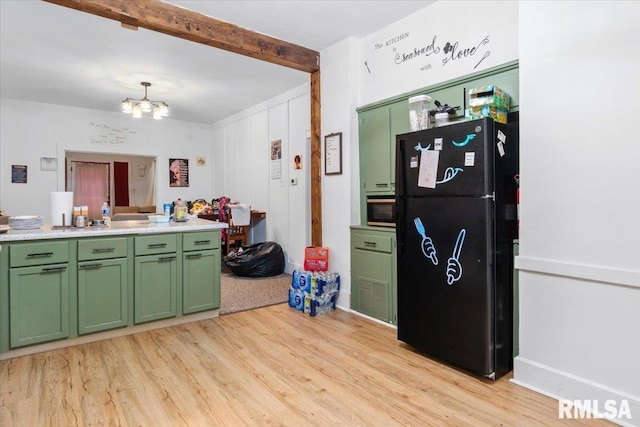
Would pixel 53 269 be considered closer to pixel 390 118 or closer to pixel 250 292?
pixel 250 292

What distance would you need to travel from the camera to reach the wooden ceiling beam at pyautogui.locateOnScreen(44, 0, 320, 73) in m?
2.85

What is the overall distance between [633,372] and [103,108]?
7.61 metres

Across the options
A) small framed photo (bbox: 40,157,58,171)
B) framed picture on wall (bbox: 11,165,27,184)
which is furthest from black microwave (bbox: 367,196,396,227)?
framed picture on wall (bbox: 11,165,27,184)

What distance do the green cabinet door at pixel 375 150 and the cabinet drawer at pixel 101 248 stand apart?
2.26m

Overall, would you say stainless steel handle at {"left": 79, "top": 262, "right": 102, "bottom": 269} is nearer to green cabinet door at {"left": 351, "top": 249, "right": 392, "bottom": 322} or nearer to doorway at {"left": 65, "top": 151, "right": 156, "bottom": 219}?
green cabinet door at {"left": 351, "top": 249, "right": 392, "bottom": 322}

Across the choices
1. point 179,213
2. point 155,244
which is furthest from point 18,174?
point 155,244

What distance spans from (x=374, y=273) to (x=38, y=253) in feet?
8.79

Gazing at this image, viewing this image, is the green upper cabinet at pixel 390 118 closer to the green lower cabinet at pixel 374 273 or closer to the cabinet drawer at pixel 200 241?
the green lower cabinet at pixel 374 273

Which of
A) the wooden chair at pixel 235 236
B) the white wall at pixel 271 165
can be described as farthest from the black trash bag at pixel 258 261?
the wooden chair at pixel 235 236

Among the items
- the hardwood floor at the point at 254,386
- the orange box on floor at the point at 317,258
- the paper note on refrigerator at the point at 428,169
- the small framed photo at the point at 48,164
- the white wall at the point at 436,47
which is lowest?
the hardwood floor at the point at 254,386

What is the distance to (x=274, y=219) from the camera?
5.96 m

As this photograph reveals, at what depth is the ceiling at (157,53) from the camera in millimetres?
3205

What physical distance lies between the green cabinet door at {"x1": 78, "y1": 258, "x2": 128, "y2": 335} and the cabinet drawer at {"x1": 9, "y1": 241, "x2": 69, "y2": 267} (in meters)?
0.15

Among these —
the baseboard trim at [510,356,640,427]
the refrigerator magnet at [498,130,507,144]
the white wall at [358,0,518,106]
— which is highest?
the white wall at [358,0,518,106]
